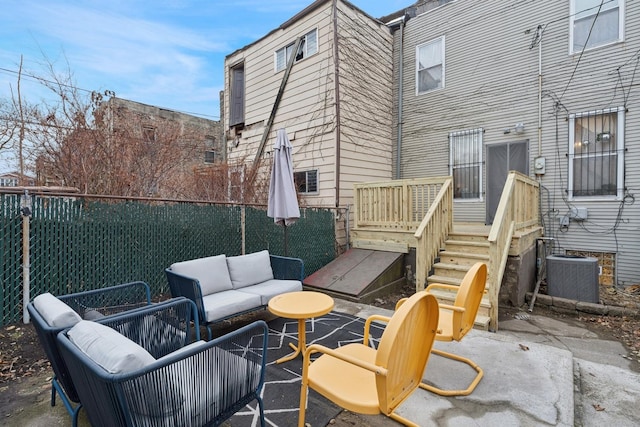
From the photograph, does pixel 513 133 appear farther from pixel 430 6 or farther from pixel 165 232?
pixel 165 232

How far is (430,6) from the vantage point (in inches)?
349

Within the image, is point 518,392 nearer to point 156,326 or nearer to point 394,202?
point 156,326

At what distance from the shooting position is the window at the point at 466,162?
7941 mm

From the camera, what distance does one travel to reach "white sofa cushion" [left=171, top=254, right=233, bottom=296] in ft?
13.1

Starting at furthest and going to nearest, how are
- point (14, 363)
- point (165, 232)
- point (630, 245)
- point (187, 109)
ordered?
point (187, 109) < point (630, 245) < point (165, 232) < point (14, 363)

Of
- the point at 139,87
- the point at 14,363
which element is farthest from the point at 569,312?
the point at 139,87

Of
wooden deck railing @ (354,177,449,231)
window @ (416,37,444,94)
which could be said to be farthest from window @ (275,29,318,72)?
wooden deck railing @ (354,177,449,231)

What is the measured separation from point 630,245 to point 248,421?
8.02 metres

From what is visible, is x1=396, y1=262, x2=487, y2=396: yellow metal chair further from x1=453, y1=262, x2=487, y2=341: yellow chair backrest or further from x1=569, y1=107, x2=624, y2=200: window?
x1=569, y1=107, x2=624, y2=200: window

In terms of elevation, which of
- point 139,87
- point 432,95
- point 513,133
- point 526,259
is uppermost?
point 139,87

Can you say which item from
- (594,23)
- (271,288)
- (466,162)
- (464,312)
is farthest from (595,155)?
(271,288)

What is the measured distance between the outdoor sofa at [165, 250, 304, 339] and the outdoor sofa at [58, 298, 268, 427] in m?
1.64

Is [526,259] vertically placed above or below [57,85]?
below

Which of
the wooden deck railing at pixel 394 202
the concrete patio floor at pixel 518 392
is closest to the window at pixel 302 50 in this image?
the wooden deck railing at pixel 394 202
